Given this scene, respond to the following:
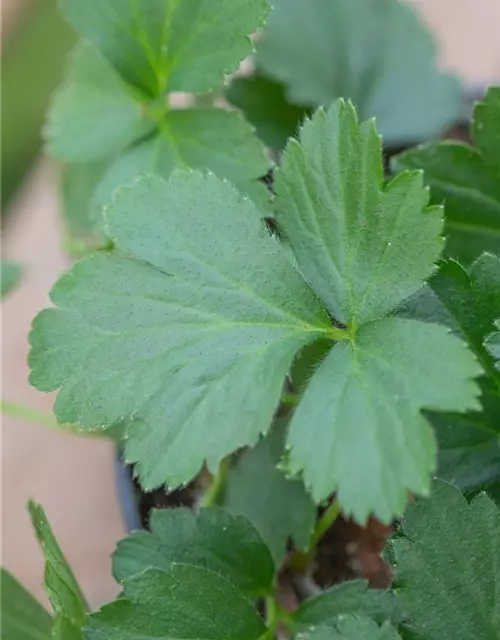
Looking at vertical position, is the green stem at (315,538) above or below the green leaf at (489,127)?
below

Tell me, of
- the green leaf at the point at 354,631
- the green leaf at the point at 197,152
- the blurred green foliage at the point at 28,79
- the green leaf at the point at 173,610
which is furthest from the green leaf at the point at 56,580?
the blurred green foliage at the point at 28,79

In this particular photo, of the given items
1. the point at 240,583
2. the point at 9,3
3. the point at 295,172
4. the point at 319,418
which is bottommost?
the point at 240,583

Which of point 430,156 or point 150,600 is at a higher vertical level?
point 430,156

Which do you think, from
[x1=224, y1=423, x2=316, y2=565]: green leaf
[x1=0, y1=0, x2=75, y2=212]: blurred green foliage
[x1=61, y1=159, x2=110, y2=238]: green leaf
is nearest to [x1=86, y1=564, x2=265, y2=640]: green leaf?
[x1=224, y1=423, x2=316, y2=565]: green leaf

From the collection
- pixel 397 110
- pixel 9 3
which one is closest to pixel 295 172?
pixel 397 110

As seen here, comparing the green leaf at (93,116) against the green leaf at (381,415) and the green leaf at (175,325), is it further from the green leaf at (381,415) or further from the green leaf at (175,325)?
the green leaf at (381,415)

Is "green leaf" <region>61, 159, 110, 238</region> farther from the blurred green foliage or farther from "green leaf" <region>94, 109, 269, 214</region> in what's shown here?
A: the blurred green foliage

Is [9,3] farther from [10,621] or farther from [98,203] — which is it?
[10,621]
